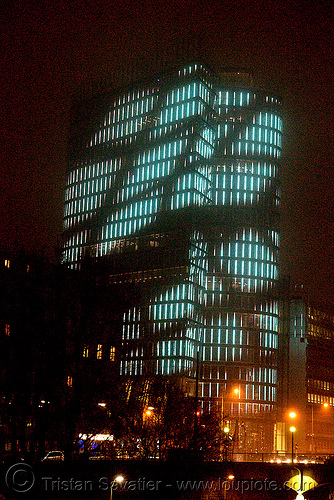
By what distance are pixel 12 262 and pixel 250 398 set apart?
134938mm

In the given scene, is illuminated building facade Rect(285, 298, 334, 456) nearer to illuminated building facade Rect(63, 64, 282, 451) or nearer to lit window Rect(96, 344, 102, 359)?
illuminated building facade Rect(63, 64, 282, 451)

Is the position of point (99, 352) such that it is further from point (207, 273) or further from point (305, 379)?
point (305, 379)

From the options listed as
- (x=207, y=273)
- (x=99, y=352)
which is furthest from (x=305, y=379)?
(x=99, y=352)

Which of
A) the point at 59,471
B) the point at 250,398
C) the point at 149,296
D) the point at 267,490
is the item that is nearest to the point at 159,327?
the point at 149,296

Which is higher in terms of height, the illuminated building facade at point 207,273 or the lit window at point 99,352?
the illuminated building facade at point 207,273

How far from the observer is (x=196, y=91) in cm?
19762

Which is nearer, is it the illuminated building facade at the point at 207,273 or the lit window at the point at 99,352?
the lit window at the point at 99,352

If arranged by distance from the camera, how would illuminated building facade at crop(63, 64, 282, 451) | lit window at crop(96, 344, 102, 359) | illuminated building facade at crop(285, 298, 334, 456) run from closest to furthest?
1. lit window at crop(96, 344, 102, 359)
2. illuminated building facade at crop(63, 64, 282, 451)
3. illuminated building facade at crop(285, 298, 334, 456)

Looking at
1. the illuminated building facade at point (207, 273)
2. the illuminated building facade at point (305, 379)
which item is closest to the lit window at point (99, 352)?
the illuminated building facade at point (207, 273)

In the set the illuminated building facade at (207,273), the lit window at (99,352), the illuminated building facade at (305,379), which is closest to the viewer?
the lit window at (99,352)

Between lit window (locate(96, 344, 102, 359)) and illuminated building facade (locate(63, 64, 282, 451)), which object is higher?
illuminated building facade (locate(63, 64, 282, 451))

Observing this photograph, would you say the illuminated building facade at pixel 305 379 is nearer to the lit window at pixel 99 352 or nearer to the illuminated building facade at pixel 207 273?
the illuminated building facade at pixel 207 273

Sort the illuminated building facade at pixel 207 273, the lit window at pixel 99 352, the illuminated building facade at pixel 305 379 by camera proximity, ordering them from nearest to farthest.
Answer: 1. the lit window at pixel 99 352
2. the illuminated building facade at pixel 207 273
3. the illuminated building facade at pixel 305 379

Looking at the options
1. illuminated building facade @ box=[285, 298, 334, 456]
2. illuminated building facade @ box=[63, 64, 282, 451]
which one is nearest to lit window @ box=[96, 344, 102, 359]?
illuminated building facade @ box=[63, 64, 282, 451]
